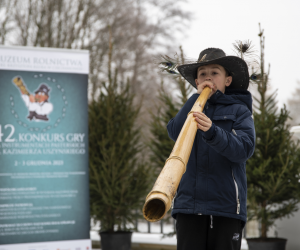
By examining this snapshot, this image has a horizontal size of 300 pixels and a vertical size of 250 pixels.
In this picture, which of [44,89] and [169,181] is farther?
[44,89]

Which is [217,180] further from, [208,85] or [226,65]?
[226,65]

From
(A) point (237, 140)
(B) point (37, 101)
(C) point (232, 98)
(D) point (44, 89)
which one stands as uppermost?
(D) point (44, 89)

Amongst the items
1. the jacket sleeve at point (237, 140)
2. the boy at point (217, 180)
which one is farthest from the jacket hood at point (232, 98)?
the jacket sleeve at point (237, 140)

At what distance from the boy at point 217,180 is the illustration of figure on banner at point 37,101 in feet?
9.26

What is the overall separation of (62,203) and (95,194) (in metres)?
0.79

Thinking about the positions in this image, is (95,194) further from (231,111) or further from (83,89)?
(231,111)

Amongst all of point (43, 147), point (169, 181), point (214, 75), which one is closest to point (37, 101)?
point (43, 147)

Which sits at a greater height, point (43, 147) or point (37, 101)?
point (37, 101)

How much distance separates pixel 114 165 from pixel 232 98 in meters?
3.25

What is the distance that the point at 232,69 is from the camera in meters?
2.16

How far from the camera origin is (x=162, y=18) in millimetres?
13570

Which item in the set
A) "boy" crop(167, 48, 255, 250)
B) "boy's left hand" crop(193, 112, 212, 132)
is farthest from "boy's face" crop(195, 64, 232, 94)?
"boy's left hand" crop(193, 112, 212, 132)

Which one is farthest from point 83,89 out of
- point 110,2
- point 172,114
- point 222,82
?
point 110,2

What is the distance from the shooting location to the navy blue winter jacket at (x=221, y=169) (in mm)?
1846
